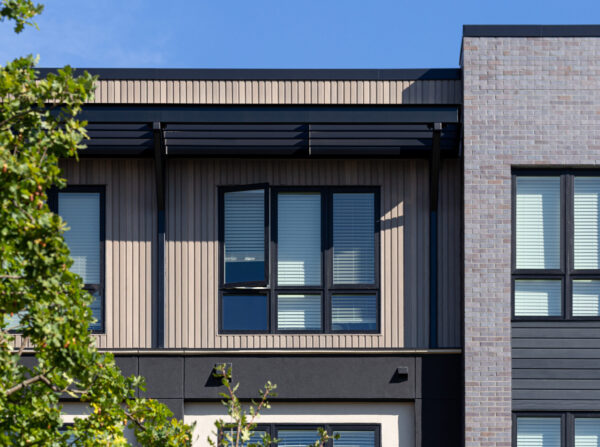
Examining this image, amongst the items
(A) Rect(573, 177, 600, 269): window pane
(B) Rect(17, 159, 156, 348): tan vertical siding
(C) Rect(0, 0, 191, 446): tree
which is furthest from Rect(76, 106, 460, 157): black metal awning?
(C) Rect(0, 0, 191, 446): tree

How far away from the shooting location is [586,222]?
1246 cm

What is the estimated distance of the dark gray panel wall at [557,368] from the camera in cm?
1211

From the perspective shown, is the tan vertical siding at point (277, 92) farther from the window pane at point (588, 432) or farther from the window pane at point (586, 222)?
the window pane at point (588, 432)

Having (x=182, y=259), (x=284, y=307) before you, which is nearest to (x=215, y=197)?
(x=182, y=259)

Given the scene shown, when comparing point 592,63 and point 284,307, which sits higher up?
point 592,63

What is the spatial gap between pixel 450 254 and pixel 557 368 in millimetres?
2451

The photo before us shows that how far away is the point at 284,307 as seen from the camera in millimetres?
12797

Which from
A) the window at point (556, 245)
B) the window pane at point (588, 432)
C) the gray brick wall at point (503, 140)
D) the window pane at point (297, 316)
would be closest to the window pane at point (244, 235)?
the window pane at point (297, 316)

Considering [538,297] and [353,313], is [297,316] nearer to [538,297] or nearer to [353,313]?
[353,313]

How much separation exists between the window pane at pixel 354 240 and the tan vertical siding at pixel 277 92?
1718 mm

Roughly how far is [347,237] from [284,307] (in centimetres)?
157

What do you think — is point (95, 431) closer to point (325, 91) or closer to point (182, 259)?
point (182, 259)

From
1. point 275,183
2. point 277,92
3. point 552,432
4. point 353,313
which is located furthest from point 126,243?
point 552,432

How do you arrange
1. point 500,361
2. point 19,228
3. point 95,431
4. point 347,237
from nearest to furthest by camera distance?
1. point 19,228
2. point 95,431
3. point 500,361
4. point 347,237
